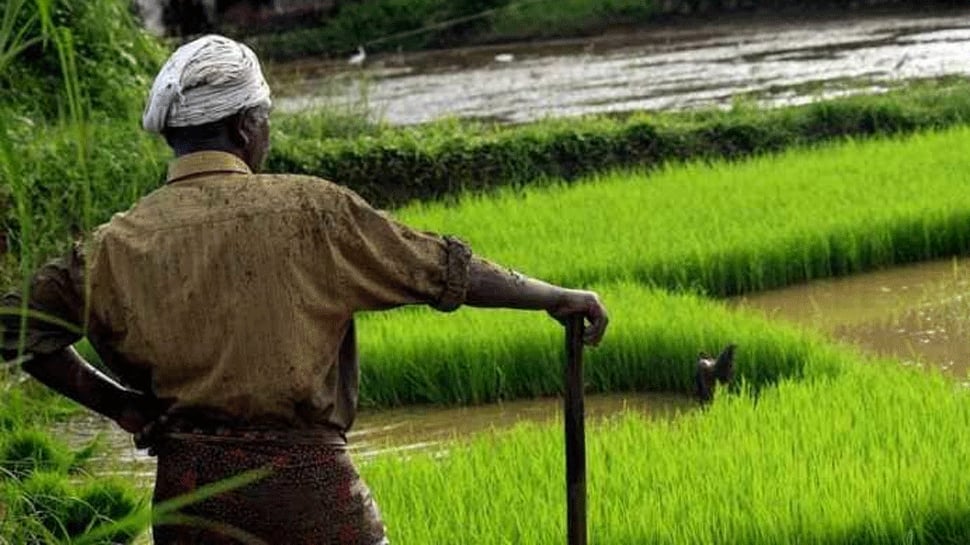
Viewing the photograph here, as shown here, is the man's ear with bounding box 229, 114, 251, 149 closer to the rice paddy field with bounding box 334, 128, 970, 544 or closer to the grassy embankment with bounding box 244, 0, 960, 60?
the rice paddy field with bounding box 334, 128, 970, 544

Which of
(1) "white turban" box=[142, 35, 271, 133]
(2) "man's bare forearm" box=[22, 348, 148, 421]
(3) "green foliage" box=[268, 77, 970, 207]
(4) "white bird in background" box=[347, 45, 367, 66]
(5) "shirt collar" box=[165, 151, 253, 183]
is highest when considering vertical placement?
(1) "white turban" box=[142, 35, 271, 133]

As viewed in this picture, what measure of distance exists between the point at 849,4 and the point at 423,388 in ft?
51.4

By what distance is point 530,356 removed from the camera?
6.20 meters

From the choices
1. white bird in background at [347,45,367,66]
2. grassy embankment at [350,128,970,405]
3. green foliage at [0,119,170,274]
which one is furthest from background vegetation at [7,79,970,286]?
white bird in background at [347,45,367,66]

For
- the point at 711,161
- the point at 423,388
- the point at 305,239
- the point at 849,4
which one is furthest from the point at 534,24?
the point at 305,239

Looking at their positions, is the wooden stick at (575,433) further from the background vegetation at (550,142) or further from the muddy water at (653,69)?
the muddy water at (653,69)

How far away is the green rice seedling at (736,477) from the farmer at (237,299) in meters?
1.16

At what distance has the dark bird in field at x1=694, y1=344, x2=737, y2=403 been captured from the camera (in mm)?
5293

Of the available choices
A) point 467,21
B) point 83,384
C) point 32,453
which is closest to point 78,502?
point 32,453

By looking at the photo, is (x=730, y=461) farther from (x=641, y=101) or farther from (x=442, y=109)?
(x=442, y=109)

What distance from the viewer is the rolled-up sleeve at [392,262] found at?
2727mm

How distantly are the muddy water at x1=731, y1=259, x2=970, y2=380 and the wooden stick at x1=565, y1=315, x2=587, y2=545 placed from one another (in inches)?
110

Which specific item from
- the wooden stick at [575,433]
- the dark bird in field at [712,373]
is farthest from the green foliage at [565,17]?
the wooden stick at [575,433]

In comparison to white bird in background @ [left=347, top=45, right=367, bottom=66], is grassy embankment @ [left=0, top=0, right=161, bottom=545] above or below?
above
